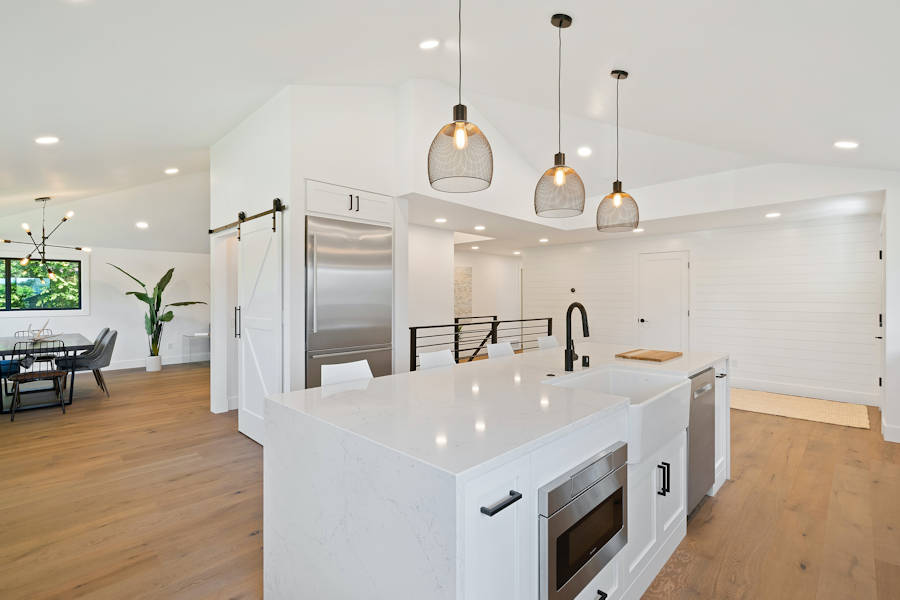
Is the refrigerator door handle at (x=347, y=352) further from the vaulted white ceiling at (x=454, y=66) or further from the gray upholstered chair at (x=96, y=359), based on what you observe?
the gray upholstered chair at (x=96, y=359)

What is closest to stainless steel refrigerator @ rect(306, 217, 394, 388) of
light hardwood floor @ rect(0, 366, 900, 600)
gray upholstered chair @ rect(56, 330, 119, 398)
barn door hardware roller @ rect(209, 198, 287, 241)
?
barn door hardware roller @ rect(209, 198, 287, 241)

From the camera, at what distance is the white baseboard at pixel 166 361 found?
796cm

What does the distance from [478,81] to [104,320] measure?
7.95 m

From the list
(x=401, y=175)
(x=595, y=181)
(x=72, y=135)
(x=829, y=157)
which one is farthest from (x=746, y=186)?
(x=72, y=135)

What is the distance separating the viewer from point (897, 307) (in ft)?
13.7

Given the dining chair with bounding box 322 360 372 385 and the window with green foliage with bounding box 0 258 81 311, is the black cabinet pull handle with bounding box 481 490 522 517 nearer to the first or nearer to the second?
the dining chair with bounding box 322 360 372 385

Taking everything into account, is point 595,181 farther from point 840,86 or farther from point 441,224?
point 840,86

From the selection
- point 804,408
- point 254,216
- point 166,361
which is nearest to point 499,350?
point 254,216

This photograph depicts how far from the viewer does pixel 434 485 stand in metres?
1.11

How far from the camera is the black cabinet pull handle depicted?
3.63ft

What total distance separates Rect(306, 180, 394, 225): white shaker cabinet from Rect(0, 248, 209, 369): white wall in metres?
6.47

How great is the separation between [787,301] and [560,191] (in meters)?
5.19

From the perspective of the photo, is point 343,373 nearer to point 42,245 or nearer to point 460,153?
point 460,153

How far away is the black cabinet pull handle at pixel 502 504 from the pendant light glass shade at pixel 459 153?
1.37m
